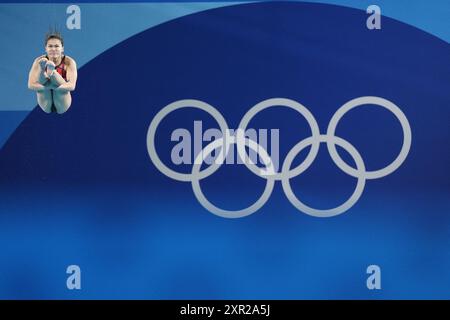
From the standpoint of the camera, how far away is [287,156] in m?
4.23

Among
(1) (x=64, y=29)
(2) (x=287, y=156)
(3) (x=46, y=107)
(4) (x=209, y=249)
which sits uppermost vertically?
(1) (x=64, y=29)

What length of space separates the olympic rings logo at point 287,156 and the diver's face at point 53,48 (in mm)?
734

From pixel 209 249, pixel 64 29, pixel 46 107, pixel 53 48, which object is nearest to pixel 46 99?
pixel 46 107

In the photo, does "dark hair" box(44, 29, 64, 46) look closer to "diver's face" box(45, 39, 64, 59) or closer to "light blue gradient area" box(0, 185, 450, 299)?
"diver's face" box(45, 39, 64, 59)

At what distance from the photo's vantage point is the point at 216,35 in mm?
4223

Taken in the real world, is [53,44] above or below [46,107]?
above

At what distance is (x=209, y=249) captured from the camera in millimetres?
4215

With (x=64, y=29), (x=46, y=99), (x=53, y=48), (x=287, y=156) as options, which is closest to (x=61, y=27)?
(x=64, y=29)

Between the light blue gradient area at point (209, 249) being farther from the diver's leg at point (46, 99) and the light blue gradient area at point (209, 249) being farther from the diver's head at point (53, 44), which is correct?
the diver's head at point (53, 44)

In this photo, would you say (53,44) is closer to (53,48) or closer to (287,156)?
(53,48)

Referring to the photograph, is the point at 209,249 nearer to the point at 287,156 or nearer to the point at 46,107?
the point at 287,156

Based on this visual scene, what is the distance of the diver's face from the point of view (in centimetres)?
423

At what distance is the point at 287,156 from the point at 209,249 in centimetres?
75

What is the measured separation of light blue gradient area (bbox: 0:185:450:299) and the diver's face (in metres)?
0.87
